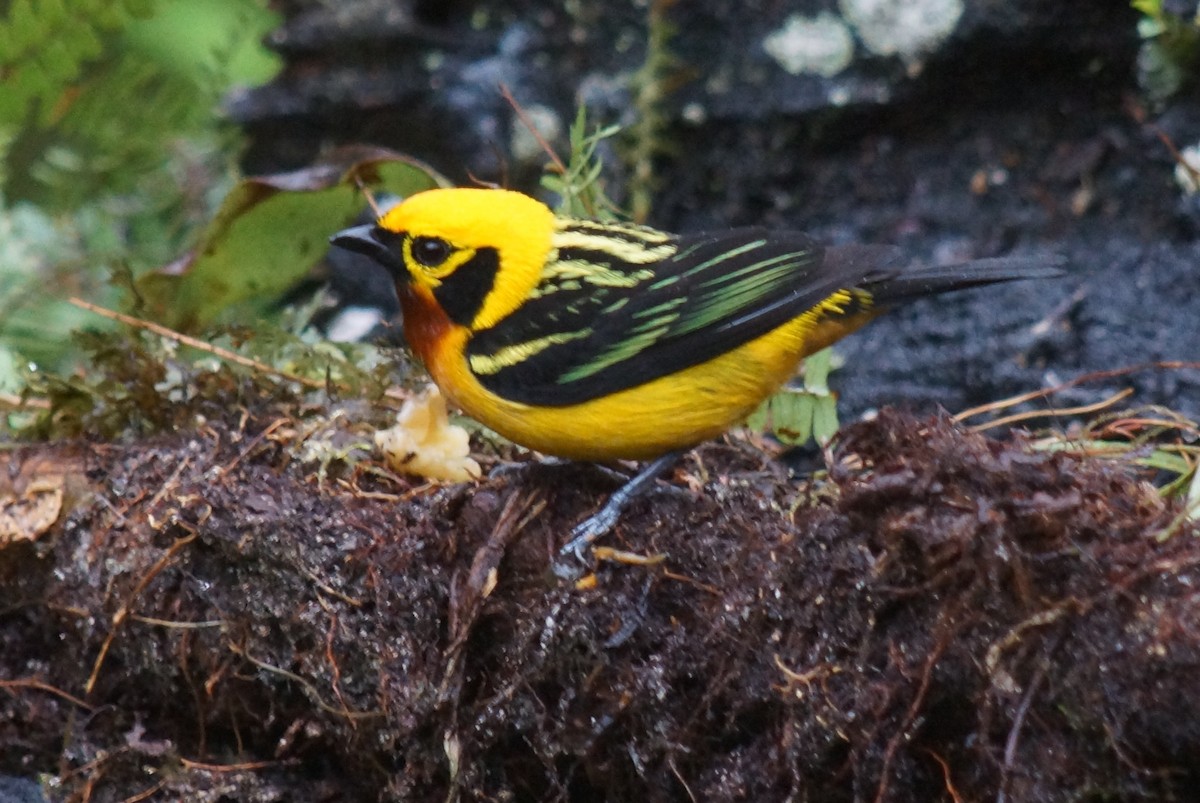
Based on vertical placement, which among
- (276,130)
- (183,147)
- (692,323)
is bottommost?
(183,147)

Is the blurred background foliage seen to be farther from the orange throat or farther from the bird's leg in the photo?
the bird's leg

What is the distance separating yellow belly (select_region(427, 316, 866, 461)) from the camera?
2.98 meters

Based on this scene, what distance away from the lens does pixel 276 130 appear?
5.80 metres

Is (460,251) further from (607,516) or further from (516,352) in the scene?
(607,516)

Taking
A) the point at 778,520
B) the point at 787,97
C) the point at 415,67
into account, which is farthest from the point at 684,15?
the point at 778,520

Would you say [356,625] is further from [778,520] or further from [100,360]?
[100,360]

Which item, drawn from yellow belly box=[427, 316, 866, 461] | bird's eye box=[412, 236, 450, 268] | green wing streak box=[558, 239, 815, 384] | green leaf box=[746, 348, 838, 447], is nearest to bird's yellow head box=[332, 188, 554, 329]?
bird's eye box=[412, 236, 450, 268]

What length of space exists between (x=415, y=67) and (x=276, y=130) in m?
0.77

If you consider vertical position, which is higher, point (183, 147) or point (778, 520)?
point (778, 520)

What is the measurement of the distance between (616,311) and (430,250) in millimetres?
522

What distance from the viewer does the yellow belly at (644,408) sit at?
2.98m

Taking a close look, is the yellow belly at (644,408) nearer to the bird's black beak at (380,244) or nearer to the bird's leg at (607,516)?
the bird's leg at (607,516)

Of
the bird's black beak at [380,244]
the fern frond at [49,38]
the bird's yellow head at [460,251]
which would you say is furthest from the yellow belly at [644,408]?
the fern frond at [49,38]

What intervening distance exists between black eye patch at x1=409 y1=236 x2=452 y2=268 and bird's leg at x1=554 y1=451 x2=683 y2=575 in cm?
77
